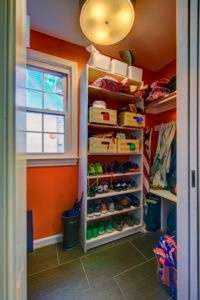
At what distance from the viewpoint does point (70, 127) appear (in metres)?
2.07

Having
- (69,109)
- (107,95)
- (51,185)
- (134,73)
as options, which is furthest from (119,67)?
(51,185)

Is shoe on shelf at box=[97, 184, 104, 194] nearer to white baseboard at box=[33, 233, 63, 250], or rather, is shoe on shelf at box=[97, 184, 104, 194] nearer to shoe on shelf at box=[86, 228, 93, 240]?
shoe on shelf at box=[86, 228, 93, 240]

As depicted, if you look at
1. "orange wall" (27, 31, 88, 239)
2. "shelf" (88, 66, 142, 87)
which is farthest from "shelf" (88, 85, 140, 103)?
"orange wall" (27, 31, 88, 239)

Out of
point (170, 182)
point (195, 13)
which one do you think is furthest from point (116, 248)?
point (195, 13)

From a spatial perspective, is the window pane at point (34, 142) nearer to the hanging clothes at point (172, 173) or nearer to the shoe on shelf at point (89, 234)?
the shoe on shelf at point (89, 234)

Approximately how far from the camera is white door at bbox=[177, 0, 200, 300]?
2.66 feet

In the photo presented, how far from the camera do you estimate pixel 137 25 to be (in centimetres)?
172

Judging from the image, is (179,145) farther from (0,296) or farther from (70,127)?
(70,127)

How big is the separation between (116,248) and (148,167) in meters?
1.08

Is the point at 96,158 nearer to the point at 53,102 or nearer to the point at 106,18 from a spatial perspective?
the point at 53,102

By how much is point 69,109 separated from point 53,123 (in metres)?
0.26

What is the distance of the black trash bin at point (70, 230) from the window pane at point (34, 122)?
106 centimetres

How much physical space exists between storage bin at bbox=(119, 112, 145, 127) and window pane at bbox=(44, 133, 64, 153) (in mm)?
770

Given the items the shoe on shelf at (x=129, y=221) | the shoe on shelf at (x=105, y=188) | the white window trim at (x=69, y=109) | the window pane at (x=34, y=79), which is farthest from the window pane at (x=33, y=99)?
the shoe on shelf at (x=129, y=221)
